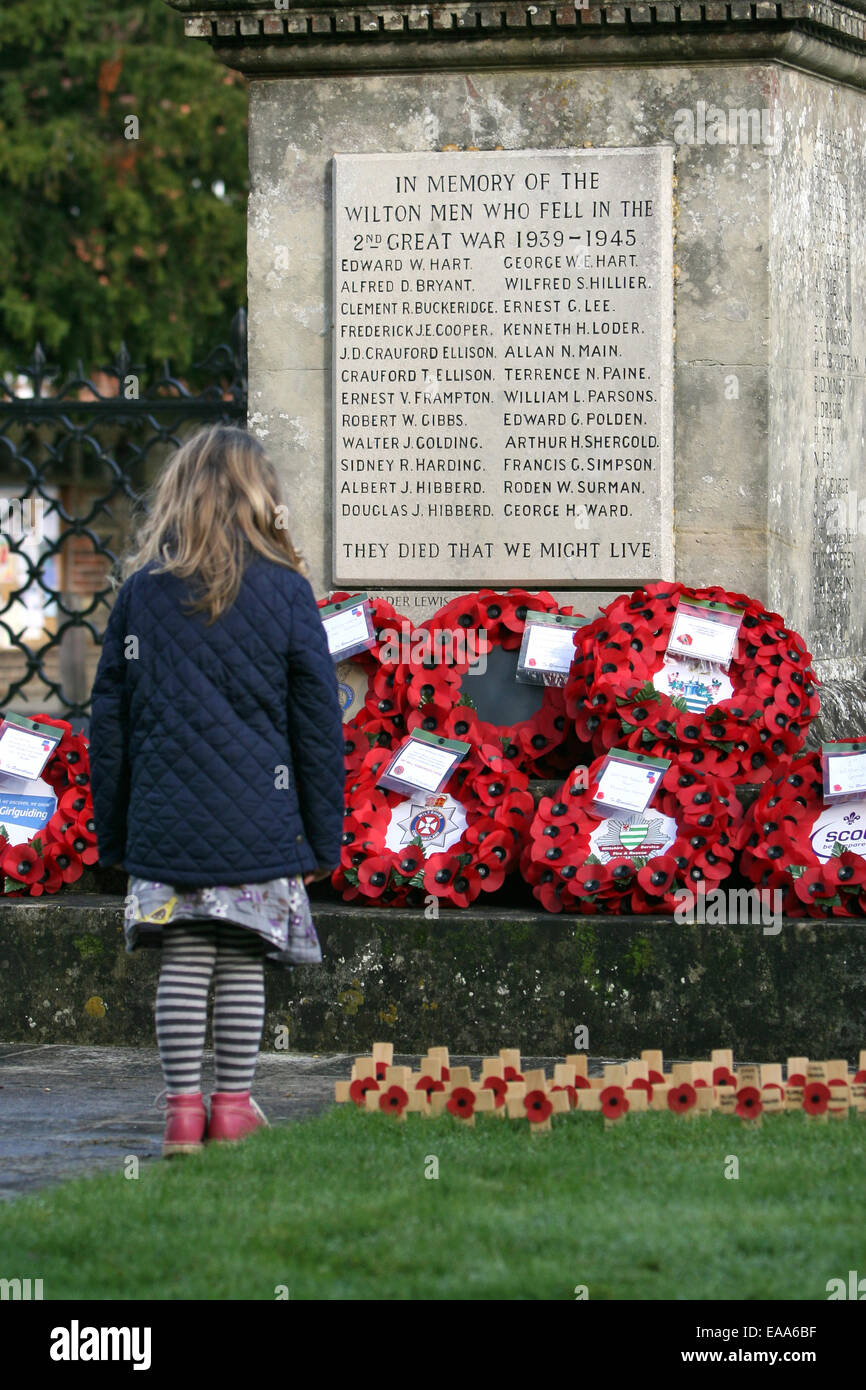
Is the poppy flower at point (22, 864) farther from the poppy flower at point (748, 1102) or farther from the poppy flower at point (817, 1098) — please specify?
the poppy flower at point (817, 1098)

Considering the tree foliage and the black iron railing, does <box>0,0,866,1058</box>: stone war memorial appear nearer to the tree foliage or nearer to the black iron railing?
the black iron railing

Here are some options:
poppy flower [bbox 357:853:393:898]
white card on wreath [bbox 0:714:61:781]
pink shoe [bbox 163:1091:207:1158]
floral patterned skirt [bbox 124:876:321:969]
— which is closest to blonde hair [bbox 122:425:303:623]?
floral patterned skirt [bbox 124:876:321:969]

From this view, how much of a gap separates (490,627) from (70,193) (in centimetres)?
1895

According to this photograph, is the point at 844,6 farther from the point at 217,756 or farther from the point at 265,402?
the point at 217,756

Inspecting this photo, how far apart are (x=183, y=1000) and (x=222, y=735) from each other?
609 mm

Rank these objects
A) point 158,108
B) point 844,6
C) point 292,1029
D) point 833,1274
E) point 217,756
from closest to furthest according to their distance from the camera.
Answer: point 833,1274
point 217,756
point 292,1029
point 844,6
point 158,108

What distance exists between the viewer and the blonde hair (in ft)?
15.6

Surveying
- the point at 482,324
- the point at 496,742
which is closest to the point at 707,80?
the point at 482,324

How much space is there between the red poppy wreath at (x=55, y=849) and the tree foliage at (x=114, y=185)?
671 inches

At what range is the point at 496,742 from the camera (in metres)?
6.57

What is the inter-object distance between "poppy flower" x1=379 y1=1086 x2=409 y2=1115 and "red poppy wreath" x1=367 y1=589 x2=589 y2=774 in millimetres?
1703

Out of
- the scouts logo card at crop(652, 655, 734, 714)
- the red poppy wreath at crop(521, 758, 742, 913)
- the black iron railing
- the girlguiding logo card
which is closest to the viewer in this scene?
the red poppy wreath at crop(521, 758, 742, 913)

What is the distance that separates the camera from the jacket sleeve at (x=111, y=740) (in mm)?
4828

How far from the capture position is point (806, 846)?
19.3 feet
